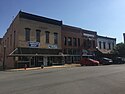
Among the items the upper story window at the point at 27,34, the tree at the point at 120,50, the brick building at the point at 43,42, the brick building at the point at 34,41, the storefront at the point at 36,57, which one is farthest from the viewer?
the tree at the point at 120,50

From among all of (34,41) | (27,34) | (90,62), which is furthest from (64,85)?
(90,62)

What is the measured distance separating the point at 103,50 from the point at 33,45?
2448 centimetres

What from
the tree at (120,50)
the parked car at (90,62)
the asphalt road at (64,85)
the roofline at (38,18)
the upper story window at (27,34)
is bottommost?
the asphalt road at (64,85)

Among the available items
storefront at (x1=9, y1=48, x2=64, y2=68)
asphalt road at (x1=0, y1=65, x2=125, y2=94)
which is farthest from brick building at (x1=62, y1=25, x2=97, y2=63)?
asphalt road at (x1=0, y1=65, x2=125, y2=94)

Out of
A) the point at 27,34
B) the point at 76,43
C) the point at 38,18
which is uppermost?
the point at 38,18

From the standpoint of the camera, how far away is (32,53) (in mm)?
32406

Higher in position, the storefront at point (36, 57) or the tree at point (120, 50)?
the tree at point (120, 50)

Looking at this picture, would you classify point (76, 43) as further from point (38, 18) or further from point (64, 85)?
point (64, 85)

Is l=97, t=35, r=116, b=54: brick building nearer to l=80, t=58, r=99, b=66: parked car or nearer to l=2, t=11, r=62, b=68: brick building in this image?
l=80, t=58, r=99, b=66: parked car

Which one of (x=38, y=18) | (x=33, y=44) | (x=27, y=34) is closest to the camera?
(x=27, y=34)

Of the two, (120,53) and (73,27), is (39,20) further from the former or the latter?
(120,53)

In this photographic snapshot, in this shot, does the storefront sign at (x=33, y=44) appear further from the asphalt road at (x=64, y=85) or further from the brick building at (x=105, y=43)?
the brick building at (x=105, y=43)

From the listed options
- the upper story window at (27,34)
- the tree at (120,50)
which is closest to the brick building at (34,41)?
the upper story window at (27,34)

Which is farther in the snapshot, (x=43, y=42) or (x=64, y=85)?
(x=43, y=42)
